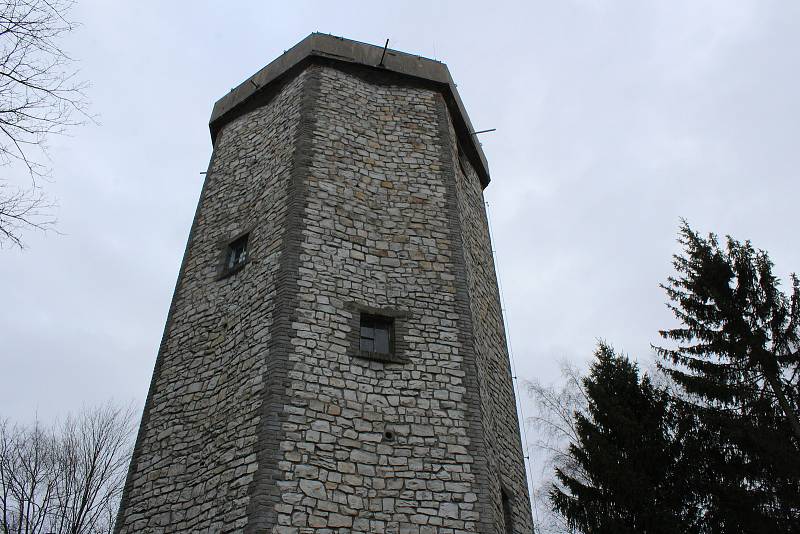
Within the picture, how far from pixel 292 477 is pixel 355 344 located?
198cm

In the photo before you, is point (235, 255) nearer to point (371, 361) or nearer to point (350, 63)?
point (371, 361)

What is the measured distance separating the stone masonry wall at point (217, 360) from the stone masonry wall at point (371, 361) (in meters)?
0.53

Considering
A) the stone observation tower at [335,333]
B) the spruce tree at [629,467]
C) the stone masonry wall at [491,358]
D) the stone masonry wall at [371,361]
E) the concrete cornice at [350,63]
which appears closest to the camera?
the stone masonry wall at [371,361]

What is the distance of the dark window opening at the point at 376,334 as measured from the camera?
29.7 feet

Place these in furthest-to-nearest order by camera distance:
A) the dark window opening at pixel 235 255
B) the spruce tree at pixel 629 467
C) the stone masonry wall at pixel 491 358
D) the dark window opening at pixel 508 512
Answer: the spruce tree at pixel 629 467
the dark window opening at pixel 235 255
the stone masonry wall at pixel 491 358
the dark window opening at pixel 508 512

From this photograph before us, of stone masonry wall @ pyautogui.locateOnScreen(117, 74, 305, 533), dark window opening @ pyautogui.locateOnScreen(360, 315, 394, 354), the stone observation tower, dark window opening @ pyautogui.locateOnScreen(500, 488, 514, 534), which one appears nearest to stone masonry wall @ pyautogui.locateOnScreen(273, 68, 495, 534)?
the stone observation tower

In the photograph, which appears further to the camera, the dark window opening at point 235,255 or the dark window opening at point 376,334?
the dark window opening at point 235,255

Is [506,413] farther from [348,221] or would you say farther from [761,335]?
[761,335]

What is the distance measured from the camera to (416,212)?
10578mm

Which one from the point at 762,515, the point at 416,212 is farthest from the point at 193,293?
the point at 762,515

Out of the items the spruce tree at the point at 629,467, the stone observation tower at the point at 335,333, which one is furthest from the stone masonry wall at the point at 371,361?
the spruce tree at the point at 629,467

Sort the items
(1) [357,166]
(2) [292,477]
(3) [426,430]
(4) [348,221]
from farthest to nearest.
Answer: (1) [357,166], (4) [348,221], (3) [426,430], (2) [292,477]

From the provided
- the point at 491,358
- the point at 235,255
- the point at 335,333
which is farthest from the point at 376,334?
the point at 235,255

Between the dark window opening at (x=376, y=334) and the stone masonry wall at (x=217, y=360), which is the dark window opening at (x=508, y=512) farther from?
the stone masonry wall at (x=217, y=360)
